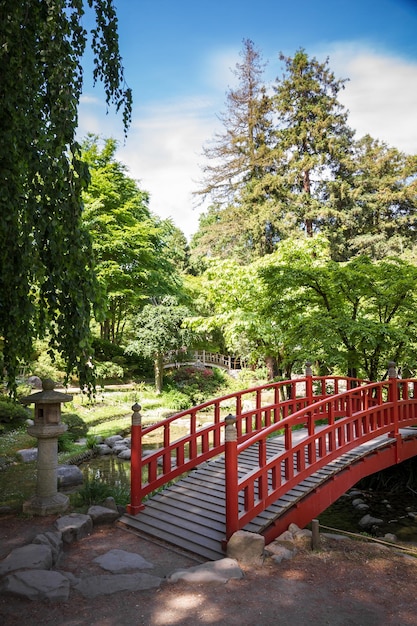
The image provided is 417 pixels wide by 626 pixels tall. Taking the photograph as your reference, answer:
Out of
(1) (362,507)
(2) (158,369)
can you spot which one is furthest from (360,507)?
(2) (158,369)

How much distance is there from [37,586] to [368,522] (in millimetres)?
6460

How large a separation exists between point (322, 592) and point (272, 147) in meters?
22.7

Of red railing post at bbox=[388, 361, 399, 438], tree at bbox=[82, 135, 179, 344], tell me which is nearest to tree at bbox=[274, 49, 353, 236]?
tree at bbox=[82, 135, 179, 344]

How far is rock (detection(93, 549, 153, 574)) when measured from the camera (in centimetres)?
467

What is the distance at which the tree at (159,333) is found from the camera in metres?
19.9

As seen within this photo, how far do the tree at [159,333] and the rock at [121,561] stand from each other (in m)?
14.9

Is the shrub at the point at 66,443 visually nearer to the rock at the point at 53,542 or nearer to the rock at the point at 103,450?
the rock at the point at 103,450

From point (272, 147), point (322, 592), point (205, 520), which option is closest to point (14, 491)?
point (205, 520)

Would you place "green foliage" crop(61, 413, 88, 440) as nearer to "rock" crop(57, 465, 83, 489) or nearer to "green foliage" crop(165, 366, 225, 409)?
"rock" crop(57, 465, 83, 489)

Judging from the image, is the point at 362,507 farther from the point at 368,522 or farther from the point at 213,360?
the point at 213,360

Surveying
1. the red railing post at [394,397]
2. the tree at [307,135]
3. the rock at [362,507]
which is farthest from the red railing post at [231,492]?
the tree at [307,135]

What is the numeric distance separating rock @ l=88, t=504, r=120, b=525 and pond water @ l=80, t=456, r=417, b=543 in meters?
2.81

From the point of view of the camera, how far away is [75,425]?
1417 centimetres

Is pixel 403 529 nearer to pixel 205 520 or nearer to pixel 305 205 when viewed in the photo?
pixel 205 520
